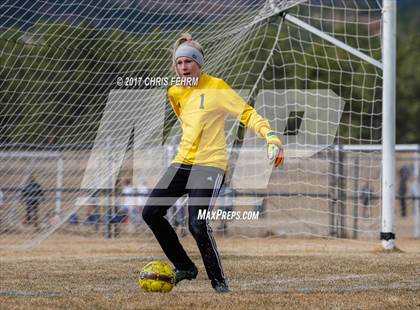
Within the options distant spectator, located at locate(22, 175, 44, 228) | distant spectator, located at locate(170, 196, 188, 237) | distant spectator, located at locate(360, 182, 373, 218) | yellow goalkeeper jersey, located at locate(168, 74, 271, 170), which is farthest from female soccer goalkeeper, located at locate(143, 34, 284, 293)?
distant spectator, located at locate(360, 182, 373, 218)

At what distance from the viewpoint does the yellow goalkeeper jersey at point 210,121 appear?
763 centimetres

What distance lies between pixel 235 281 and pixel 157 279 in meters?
1.32

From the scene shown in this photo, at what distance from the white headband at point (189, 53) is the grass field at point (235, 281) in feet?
6.61

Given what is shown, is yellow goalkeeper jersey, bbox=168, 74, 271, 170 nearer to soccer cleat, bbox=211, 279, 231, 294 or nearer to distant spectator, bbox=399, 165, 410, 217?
soccer cleat, bbox=211, 279, 231, 294

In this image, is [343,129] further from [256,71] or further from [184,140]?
[184,140]

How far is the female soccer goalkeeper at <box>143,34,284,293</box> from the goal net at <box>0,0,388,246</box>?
3.46 m

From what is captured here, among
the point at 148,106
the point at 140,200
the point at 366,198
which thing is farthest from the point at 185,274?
the point at 366,198

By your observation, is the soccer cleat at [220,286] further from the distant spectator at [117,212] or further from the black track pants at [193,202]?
the distant spectator at [117,212]

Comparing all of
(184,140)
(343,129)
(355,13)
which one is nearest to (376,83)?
(355,13)

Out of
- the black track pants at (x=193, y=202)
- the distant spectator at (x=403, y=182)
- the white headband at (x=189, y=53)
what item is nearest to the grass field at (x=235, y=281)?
the black track pants at (x=193, y=202)

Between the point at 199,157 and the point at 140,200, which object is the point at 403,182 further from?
the point at 199,157

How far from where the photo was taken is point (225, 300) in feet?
23.0

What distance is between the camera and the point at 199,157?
7.62 meters

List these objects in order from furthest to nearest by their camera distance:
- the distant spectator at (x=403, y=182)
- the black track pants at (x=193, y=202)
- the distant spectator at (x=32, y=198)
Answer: the distant spectator at (x=403, y=182) → the distant spectator at (x=32, y=198) → the black track pants at (x=193, y=202)
